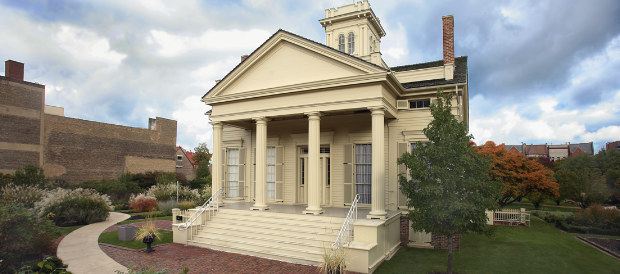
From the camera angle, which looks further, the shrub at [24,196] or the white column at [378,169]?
the shrub at [24,196]

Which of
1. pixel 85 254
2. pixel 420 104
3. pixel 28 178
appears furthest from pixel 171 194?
pixel 420 104

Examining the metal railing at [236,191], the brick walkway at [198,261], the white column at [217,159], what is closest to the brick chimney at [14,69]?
the metal railing at [236,191]

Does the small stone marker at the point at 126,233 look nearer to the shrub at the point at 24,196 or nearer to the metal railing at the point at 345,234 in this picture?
the shrub at the point at 24,196

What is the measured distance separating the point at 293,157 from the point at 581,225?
1595 centimetres

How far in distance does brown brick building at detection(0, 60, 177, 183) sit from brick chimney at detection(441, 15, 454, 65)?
2934cm

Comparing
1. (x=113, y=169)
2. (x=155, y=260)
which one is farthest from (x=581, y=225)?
(x=113, y=169)

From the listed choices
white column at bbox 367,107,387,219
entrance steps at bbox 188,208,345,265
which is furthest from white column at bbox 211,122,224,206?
white column at bbox 367,107,387,219

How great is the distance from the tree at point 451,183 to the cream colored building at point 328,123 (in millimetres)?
1786

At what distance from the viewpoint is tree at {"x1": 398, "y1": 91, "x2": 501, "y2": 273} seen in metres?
8.41

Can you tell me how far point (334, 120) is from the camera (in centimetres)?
1452

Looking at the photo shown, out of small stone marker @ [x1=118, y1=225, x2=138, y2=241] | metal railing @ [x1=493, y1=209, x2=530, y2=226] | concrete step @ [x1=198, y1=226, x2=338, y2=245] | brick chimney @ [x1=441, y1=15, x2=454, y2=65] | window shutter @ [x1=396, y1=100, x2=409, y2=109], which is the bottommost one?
metal railing @ [x1=493, y1=209, x2=530, y2=226]

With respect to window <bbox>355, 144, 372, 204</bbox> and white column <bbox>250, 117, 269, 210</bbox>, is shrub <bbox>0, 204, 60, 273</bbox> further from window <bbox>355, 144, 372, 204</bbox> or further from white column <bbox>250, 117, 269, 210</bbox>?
window <bbox>355, 144, 372, 204</bbox>

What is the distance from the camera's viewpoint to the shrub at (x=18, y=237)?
8320 millimetres

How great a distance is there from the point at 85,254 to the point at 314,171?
7.63 metres
